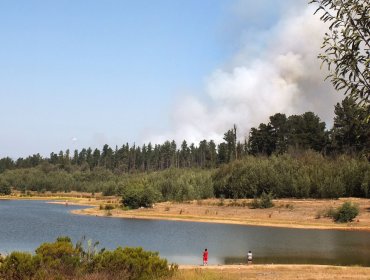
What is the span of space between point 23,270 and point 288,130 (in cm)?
14348

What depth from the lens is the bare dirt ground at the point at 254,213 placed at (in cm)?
7362

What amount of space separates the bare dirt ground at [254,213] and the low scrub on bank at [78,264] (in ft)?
182

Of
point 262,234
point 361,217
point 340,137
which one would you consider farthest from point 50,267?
point 340,137

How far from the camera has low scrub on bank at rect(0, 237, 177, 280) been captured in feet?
54.6

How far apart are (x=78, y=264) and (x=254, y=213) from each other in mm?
69430

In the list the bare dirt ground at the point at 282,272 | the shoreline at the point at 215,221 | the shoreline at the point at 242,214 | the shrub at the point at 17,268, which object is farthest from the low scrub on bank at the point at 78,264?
the shoreline at the point at 242,214

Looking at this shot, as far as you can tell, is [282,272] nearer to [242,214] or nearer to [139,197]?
[242,214]

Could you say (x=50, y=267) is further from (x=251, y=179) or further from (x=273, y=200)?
(x=251, y=179)

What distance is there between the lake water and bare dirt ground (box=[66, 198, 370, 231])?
25.4 feet

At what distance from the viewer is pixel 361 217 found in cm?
7356

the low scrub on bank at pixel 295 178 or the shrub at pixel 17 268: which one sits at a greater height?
the low scrub on bank at pixel 295 178

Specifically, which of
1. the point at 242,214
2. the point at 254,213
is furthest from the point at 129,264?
the point at 242,214

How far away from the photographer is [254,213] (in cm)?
8488

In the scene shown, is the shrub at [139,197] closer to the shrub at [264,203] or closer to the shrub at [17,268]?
the shrub at [264,203]
